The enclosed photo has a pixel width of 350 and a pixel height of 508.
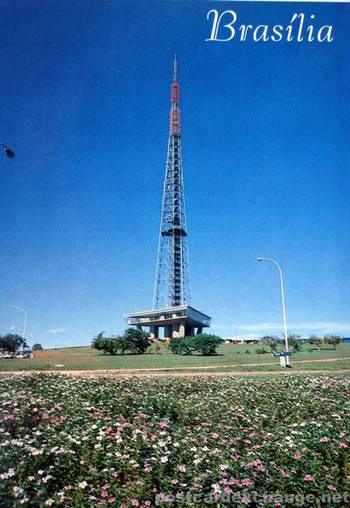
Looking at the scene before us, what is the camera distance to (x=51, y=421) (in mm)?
6477

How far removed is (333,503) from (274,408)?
15.4 feet

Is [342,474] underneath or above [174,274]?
underneath

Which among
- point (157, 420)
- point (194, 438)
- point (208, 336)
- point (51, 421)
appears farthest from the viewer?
point (208, 336)

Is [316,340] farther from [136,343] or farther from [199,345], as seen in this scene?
[136,343]

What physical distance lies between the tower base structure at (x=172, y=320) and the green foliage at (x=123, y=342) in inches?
1362

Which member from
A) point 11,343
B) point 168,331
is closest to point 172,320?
point 168,331

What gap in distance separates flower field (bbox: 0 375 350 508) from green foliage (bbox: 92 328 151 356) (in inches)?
1480

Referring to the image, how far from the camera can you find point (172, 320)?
84625mm

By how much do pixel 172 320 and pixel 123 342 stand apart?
132 ft

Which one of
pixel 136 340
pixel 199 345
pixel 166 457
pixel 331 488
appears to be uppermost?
Answer: pixel 136 340

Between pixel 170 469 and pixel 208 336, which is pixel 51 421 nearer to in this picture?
pixel 170 469

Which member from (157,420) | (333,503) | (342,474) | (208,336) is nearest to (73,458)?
(157,420)

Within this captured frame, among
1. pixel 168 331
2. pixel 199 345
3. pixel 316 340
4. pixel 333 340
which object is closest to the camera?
pixel 199 345

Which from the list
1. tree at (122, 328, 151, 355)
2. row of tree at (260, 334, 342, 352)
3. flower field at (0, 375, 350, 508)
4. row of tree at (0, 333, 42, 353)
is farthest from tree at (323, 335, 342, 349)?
flower field at (0, 375, 350, 508)
